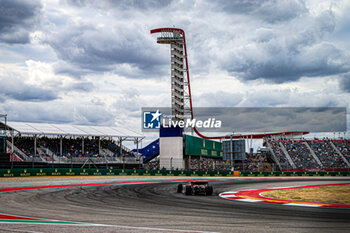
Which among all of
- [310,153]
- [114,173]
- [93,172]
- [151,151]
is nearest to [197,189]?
[93,172]

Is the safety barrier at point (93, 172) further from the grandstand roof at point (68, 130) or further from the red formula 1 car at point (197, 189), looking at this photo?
the red formula 1 car at point (197, 189)

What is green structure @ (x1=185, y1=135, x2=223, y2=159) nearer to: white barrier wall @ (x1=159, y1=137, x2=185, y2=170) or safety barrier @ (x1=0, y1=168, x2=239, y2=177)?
white barrier wall @ (x1=159, y1=137, x2=185, y2=170)

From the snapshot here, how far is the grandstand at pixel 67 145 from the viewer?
1668 inches

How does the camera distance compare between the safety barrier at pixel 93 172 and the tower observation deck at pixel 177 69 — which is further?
the tower observation deck at pixel 177 69

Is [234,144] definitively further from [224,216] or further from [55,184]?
[224,216]

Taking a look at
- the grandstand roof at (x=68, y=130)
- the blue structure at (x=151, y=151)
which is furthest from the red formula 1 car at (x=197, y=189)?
the blue structure at (x=151, y=151)

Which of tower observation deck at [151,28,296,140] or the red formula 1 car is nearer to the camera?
the red formula 1 car

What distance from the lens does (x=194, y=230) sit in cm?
838

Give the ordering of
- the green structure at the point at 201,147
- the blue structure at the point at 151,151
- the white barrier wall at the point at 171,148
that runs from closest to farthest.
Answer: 1. the white barrier wall at the point at 171,148
2. the green structure at the point at 201,147
3. the blue structure at the point at 151,151
